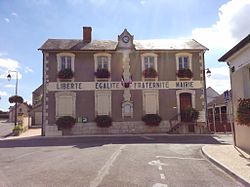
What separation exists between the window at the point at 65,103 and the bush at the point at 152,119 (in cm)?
558

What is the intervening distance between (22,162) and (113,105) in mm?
14096

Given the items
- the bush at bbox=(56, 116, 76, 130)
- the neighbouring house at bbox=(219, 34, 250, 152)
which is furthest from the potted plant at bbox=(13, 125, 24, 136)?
the neighbouring house at bbox=(219, 34, 250, 152)

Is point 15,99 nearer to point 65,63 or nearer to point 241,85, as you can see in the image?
point 65,63

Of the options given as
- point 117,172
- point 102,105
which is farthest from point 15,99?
point 117,172

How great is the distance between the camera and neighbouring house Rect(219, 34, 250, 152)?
10.1 metres

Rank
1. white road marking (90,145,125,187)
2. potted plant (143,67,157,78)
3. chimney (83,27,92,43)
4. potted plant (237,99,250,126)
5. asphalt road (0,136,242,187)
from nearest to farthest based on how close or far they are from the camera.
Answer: white road marking (90,145,125,187) < asphalt road (0,136,242,187) < potted plant (237,99,250,126) < potted plant (143,67,157,78) < chimney (83,27,92,43)

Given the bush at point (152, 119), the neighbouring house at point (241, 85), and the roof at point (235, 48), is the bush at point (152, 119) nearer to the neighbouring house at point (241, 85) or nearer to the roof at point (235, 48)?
the neighbouring house at point (241, 85)

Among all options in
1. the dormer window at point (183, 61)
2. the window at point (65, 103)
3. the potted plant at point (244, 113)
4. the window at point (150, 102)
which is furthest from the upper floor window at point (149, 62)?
the potted plant at point (244, 113)

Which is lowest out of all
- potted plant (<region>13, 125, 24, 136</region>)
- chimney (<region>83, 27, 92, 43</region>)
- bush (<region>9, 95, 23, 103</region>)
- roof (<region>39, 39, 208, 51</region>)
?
potted plant (<region>13, 125, 24, 136</region>)

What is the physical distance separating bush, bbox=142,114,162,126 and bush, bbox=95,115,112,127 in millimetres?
2696

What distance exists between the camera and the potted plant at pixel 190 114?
22.6 meters

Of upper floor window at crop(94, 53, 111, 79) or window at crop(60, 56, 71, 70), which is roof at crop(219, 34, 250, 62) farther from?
window at crop(60, 56, 71, 70)

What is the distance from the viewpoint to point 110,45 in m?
24.7

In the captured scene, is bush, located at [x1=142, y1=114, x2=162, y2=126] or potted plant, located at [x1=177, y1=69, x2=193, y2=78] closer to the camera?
bush, located at [x1=142, y1=114, x2=162, y2=126]
